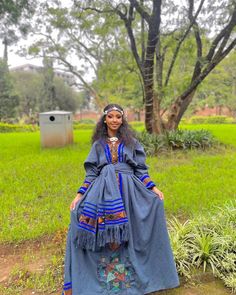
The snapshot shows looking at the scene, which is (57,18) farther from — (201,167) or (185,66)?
(201,167)

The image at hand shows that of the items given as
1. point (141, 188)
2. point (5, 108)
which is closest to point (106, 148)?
point (141, 188)

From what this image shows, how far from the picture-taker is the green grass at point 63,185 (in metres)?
3.36

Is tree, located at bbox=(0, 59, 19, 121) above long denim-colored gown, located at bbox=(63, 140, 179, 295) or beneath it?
above

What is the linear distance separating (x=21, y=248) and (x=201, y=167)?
14.1ft

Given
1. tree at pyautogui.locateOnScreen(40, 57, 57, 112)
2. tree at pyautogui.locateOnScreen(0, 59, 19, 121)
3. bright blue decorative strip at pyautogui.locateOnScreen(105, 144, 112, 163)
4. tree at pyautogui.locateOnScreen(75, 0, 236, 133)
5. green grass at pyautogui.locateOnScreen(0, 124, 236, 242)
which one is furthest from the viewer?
tree at pyautogui.locateOnScreen(40, 57, 57, 112)

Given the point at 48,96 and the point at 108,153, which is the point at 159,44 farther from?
the point at 48,96

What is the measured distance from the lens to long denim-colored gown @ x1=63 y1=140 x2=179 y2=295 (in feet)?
6.08

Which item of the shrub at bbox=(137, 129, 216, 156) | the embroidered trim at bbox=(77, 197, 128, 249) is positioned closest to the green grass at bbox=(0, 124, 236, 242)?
the shrub at bbox=(137, 129, 216, 156)

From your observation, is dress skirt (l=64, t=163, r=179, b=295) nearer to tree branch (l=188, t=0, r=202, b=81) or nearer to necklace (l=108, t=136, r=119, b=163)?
necklace (l=108, t=136, r=119, b=163)

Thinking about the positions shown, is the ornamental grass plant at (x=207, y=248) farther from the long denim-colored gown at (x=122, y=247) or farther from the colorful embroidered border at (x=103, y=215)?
the colorful embroidered border at (x=103, y=215)

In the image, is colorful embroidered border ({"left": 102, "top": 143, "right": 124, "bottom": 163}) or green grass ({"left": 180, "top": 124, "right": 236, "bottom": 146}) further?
green grass ({"left": 180, "top": 124, "right": 236, "bottom": 146})

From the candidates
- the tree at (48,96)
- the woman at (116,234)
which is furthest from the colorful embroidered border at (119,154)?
the tree at (48,96)

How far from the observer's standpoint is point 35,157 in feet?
23.6

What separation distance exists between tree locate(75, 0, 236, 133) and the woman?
508 centimetres
